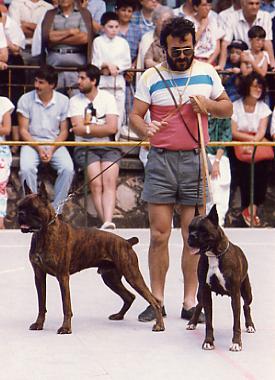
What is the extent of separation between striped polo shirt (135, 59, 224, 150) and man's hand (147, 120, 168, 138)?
0.50 ft

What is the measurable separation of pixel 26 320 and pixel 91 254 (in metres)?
0.77

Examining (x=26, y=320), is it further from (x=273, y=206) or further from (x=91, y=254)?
(x=273, y=206)

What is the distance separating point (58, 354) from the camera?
666cm

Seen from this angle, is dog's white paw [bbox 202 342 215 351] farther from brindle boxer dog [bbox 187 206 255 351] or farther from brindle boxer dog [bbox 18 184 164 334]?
brindle boxer dog [bbox 18 184 164 334]

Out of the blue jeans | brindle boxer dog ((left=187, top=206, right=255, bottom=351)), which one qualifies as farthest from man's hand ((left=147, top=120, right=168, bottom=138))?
the blue jeans

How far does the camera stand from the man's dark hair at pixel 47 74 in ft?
42.9

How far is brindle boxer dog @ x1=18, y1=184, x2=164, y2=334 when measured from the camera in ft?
23.4

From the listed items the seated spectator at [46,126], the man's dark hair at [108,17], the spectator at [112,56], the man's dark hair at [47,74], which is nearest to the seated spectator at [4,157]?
the seated spectator at [46,126]

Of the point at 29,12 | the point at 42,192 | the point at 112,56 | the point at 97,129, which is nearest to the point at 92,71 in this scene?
the point at 97,129

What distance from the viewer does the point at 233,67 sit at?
14445 millimetres

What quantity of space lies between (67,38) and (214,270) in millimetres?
7223

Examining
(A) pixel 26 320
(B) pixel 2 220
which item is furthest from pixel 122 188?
(A) pixel 26 320

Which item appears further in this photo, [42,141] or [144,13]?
[144,13]

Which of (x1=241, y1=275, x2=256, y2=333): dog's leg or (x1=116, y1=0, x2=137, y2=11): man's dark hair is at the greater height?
(x1=116, y1=0, x2=137, y2=11): man's dark hair
